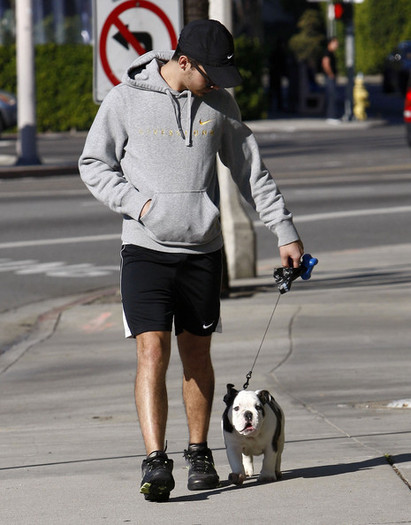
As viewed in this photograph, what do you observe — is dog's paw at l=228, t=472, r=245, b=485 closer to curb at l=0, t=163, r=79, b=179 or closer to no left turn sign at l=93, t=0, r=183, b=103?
no left turn sign at l=93, t=0, r=183, b=103

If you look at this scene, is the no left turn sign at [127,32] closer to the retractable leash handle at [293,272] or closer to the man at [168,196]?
the man at [168,196]

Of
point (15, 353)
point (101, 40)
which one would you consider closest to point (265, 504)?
point (15, 353)

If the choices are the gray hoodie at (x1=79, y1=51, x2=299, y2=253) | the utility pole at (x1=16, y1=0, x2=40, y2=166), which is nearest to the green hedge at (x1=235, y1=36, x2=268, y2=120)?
the utility pole at (x1=16, y1=0, x2=40, y2=166)

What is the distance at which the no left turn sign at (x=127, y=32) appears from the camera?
10.2 m

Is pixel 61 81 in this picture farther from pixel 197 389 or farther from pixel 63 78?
pixel 197 389

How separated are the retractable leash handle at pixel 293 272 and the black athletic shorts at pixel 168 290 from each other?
25 centimetres

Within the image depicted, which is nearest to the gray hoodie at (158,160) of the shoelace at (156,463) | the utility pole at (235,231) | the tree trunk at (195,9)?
the shoelace at (156,463)

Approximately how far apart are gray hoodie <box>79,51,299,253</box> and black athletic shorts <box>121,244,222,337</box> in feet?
0.17

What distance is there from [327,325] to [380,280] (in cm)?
265

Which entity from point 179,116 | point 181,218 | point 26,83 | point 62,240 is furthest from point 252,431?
point 26,83

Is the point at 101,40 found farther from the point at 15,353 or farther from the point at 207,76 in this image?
the point at 207,76

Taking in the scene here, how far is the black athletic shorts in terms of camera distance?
5.34 m

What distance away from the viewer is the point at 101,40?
1030 centimetres

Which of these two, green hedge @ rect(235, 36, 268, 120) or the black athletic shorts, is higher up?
the black athletic shorts
